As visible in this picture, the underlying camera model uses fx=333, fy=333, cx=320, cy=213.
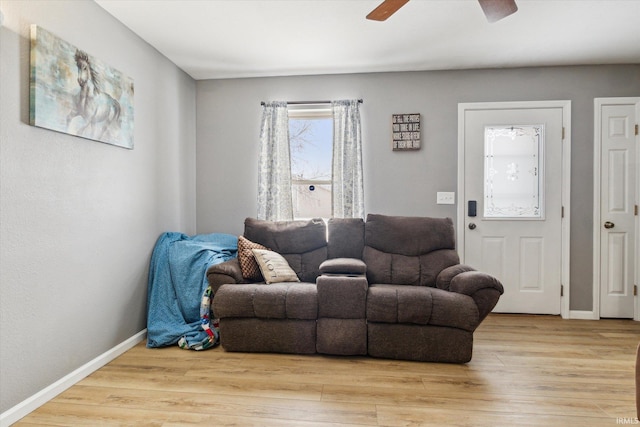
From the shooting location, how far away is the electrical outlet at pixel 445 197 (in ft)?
11.6

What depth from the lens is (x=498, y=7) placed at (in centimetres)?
180

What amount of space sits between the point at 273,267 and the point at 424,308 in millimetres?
1253

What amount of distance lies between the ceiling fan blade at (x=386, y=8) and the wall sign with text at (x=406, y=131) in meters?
1.63

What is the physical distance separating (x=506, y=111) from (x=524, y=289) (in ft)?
6.10

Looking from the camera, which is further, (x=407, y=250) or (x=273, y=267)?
(x=407, y=250)

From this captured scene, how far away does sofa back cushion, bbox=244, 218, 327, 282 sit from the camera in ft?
10.2

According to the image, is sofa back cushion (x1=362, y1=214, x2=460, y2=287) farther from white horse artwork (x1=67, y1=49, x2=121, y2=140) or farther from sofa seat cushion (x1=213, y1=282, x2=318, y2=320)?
white horse artwork (x1=67, y1=49, x2=121, y2=140)

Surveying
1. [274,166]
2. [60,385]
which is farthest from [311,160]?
[60,385]

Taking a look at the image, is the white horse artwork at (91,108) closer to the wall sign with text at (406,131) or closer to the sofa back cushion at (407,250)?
the sofa back cushion at (407,250)

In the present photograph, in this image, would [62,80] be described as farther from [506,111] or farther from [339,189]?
[506,111]

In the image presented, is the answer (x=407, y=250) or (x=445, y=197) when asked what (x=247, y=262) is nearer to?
(x=407, y=250)

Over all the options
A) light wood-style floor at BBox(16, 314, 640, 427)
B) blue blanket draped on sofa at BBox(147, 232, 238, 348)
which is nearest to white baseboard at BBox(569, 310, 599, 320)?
light wood-style floor at BBox(16, 314, 640, 427)

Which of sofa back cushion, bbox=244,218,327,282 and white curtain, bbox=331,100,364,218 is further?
white curtain, bbox=331,100,364,218

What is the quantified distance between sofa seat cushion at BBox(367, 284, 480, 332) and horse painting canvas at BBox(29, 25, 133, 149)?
2.26 metres
